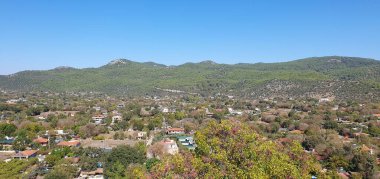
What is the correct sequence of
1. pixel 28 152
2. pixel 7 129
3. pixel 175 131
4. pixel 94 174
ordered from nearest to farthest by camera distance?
1. pixel 94 174
2. pixel 28 152
3. pixel 7 129
4. pixel 175 131

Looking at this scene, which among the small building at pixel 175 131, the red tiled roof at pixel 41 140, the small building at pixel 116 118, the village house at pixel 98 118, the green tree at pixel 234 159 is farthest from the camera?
the small building at pixel 116 118

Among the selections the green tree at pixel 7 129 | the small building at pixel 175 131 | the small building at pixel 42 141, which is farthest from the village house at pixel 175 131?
the green tree at pixel 7 129

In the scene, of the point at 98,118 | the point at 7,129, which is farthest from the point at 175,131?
the point at 7,129

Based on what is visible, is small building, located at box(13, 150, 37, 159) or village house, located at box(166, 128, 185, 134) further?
village house, located at box(166, 128, 185, 134)

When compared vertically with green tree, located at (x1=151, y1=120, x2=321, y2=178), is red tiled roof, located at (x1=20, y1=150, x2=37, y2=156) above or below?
below

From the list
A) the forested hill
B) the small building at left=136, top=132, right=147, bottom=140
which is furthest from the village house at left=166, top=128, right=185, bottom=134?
the forested hill

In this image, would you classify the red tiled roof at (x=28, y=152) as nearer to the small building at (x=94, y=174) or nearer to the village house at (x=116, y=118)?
the small building at (x=94, y=174)

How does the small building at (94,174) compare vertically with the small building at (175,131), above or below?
above

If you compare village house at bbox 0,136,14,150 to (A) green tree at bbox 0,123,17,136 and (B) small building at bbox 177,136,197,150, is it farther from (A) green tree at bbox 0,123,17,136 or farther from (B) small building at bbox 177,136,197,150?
(B) small building at bbox 177,136,197,150

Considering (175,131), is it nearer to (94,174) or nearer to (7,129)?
(94,174)
